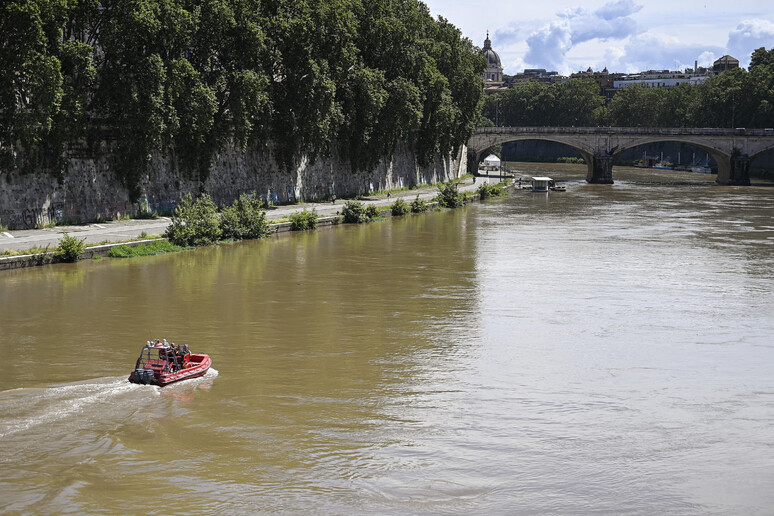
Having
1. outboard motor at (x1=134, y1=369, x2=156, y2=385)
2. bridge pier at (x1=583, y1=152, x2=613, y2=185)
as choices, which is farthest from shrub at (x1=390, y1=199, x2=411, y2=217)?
bridge pier at (x1=583, y1=152, x2=613, y2=185)

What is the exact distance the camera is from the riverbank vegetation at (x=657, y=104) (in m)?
103

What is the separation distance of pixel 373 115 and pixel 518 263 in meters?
23.9

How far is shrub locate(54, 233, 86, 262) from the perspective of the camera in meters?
29.8

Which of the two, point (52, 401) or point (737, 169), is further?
point (737, 169)

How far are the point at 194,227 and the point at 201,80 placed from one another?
9.30 metres

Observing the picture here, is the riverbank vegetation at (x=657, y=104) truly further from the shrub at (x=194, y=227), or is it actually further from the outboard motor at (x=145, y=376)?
the outboard motor at (x=145, y=376)

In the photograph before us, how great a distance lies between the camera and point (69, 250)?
29.9 metres

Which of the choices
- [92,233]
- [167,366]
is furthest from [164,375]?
[92,233]

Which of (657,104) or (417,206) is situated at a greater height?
(657,104)

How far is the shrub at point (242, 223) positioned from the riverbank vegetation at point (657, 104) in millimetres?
74052

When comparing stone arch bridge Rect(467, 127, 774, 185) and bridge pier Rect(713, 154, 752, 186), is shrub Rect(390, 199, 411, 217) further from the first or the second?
bridge pier Rect(713, 154, 752, 186)

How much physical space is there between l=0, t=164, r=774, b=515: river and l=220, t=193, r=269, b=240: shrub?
508cm

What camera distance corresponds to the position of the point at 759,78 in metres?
102

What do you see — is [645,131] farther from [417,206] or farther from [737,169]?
[417,206]
